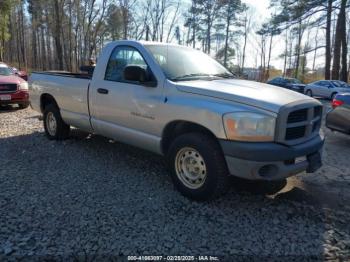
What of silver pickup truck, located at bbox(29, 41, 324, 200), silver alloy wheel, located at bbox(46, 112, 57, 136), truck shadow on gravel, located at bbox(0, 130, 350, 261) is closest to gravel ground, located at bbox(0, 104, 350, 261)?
truck shadow on gravel, located at bbox(0, 130, 350, 261)

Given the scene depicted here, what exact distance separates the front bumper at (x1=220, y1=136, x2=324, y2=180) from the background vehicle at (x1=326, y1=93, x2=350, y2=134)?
3.52 metres

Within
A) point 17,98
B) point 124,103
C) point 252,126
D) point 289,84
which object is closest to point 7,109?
point 17,98

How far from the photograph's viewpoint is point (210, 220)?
3.65 meters

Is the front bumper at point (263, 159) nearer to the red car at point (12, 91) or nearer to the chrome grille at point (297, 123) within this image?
the chrome grille at point (297, 123)

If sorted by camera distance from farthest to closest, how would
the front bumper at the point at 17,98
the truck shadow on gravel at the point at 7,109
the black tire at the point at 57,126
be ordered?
1. the truck shadow on gravel at the point at 7,109
2. the front bumper at the point at 17,98
3. the black tire at the point at 57,126

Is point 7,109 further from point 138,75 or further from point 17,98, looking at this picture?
point 138,75

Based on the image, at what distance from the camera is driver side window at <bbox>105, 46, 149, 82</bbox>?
4914mm

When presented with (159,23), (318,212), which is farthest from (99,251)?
(159,23)

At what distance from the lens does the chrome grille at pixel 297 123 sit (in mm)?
3535

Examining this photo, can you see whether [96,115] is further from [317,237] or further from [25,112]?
[25,112]

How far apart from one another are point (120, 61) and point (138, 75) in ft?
3.12

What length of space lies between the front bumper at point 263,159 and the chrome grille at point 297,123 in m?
0.10

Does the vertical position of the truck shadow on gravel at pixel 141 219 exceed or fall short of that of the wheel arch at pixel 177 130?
it falls short

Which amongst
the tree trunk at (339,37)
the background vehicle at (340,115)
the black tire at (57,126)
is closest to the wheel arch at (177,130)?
the black tire at (57,126)
